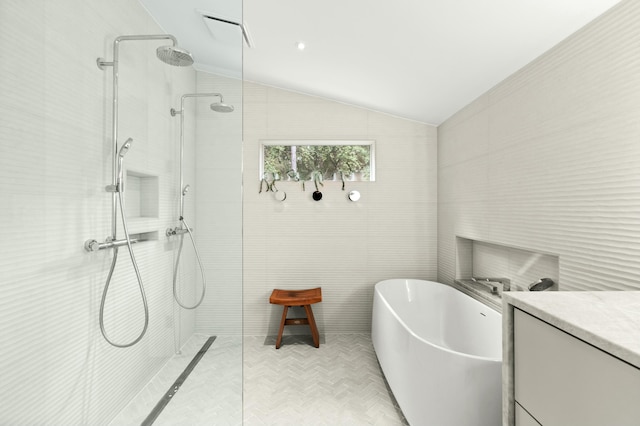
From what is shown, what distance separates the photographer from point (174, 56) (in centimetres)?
123

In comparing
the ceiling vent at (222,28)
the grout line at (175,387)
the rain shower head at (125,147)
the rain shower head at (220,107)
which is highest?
the ceiling vent at (222,28)

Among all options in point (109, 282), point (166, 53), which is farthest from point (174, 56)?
point (109, 282)

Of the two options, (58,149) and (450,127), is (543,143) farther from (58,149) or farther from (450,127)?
(58,149)

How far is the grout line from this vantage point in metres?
1.23

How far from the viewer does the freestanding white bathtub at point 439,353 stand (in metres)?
1.43

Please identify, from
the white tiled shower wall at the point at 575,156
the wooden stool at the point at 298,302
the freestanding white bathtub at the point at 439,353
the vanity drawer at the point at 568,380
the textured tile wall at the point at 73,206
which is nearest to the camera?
the vanity drawer at the point at 568,380

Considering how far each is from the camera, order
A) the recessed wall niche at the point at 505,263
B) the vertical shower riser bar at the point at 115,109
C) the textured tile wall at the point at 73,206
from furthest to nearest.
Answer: the recessed wall niche at the point at 505,263 → the vertical shower riser bar at the point at 115,109 → the textured tile wall at the point at 73,206

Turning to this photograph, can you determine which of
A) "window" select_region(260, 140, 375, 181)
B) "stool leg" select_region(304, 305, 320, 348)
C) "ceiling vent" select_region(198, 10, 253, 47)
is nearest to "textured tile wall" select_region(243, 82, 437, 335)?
"window" select_region(260, 140, 375, 181)

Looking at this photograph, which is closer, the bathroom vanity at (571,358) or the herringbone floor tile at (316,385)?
the bathroom vanity at (571,358)

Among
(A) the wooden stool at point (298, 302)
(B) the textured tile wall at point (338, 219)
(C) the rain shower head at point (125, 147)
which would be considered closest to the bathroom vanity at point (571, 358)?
(C) the rain shower head at point (125, 147)

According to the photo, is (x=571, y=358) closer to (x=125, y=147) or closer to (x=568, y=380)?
(x=568, y=380)

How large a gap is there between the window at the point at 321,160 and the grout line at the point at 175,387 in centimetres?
220

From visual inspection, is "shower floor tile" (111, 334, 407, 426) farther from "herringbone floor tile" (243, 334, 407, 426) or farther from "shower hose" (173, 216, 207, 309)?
"shower hose" (173, 216, 207, 309)

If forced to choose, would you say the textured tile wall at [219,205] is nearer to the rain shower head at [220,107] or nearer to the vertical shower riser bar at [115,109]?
the rain shower head at [220,107]
